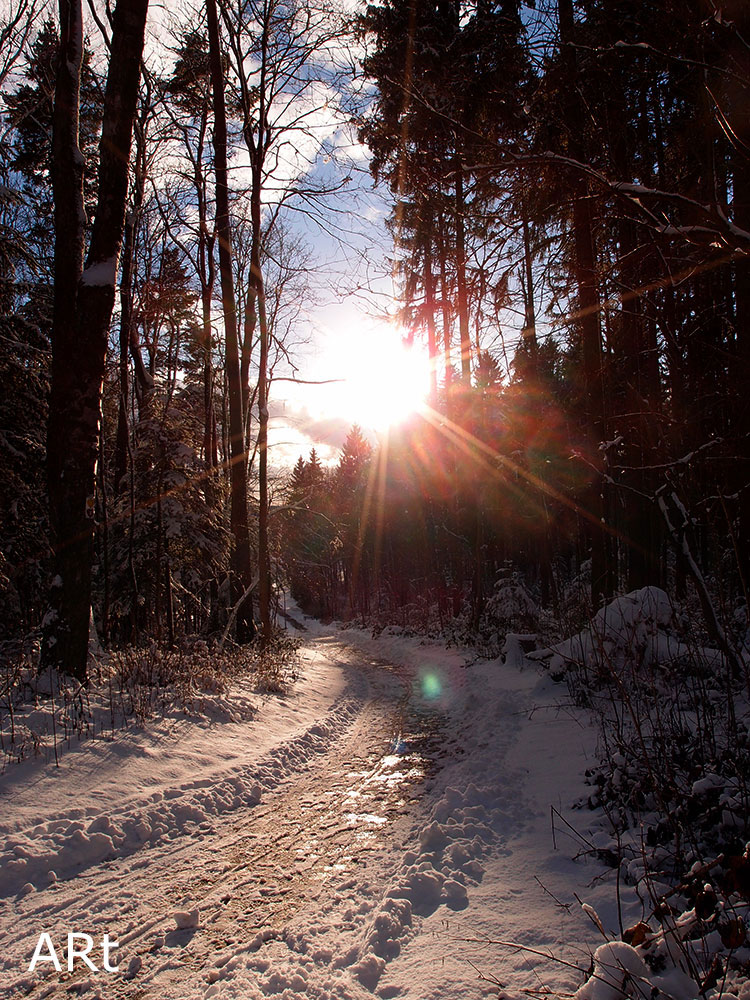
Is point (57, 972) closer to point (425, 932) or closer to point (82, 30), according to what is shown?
point (425, 932)

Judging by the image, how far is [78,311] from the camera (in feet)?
23.5

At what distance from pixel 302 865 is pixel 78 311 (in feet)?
22.6

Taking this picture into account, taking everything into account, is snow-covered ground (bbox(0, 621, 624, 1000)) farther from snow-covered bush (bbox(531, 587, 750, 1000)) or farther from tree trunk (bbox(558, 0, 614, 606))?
tree trunk (bbox(558, 0, 614, 606))

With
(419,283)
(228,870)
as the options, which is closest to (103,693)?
(228,870)

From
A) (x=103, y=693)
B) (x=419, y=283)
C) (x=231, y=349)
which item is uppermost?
(x=419, y=283)

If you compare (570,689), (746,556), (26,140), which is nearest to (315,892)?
(570,689)

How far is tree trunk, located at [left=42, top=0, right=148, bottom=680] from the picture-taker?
693cm

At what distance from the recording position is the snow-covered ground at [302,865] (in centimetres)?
275

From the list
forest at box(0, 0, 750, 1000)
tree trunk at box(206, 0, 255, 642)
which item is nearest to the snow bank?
forest at box(0, 0, 750, 1000)

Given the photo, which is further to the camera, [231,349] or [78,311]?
[231,349]

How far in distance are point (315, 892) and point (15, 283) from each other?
1067cm

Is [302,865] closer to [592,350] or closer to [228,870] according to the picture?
[228,870]

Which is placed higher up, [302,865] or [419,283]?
[419,283]

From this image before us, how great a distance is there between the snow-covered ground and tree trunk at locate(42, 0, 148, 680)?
6.87 ft
